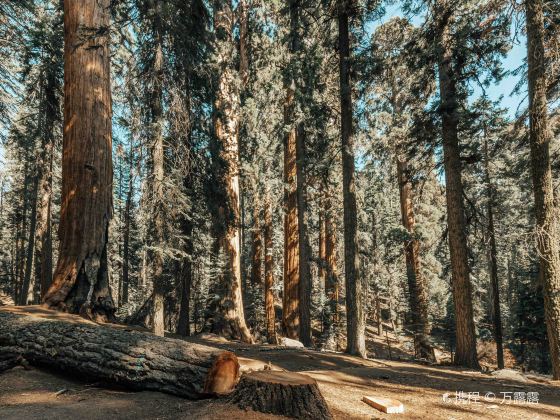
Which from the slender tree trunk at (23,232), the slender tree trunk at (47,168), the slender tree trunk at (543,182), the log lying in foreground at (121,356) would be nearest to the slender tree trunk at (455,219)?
the slender tree trunk at (543,182)

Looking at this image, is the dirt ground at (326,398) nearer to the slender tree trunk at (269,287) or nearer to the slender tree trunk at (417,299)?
the slender tree trunk at (417,299)

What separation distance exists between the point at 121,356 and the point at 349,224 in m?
7.16

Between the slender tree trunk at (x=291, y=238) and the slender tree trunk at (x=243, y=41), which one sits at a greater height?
the slender tree trunk at (x=243, y=41)

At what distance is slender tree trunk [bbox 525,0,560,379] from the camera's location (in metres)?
7.45

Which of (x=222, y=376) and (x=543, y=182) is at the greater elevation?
(x=543, y=182)

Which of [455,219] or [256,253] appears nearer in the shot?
[455,219]

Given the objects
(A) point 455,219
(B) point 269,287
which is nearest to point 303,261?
(A) point 455,219

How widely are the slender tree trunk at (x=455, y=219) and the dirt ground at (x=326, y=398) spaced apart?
3275mm

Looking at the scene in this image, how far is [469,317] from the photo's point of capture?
32.2 feet

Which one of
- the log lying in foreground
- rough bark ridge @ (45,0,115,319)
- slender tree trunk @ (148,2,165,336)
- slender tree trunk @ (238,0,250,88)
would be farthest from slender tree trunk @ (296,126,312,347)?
the log lying in foreground

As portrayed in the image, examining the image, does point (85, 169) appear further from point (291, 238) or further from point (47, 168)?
point (47, 168)

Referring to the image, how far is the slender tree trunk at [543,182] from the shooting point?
745 cm

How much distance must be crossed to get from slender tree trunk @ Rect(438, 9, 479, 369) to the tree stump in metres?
7.98

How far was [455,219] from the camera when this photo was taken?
10.2 metres
